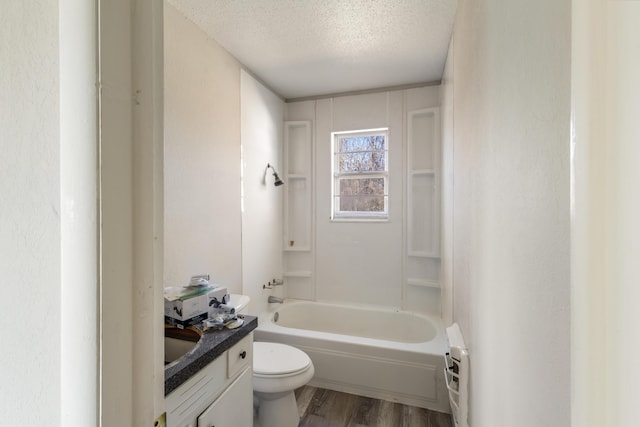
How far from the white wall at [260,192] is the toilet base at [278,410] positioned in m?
0.84

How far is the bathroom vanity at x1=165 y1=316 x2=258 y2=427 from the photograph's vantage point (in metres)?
1.01

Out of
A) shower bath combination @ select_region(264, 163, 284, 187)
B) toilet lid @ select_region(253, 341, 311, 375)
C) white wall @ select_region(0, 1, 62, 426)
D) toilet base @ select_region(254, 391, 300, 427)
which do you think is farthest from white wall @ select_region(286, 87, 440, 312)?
white wall @ select_region(0, 1, 62, 426)

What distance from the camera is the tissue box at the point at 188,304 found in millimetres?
1330

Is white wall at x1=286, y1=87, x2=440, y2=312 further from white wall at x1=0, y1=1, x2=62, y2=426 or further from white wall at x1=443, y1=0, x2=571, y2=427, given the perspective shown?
white wall at x1=0, y1=1, x2=62, y2=426

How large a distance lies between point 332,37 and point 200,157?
123cm

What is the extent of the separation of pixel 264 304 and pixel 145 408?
2.38m

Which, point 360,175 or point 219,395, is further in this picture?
point 360,175

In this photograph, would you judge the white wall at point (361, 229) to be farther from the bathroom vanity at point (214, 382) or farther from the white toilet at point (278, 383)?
the bathroom vanity at point (214, 382)

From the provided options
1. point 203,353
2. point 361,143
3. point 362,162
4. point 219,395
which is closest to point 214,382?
point 219,395

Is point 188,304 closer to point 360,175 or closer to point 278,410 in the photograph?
point 278,410

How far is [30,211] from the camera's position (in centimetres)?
50

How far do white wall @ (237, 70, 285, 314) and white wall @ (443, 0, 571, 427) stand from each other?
178 centimetres

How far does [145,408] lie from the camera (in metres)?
0.50

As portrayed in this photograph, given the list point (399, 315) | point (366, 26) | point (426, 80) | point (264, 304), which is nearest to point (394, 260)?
point (399, 315)
